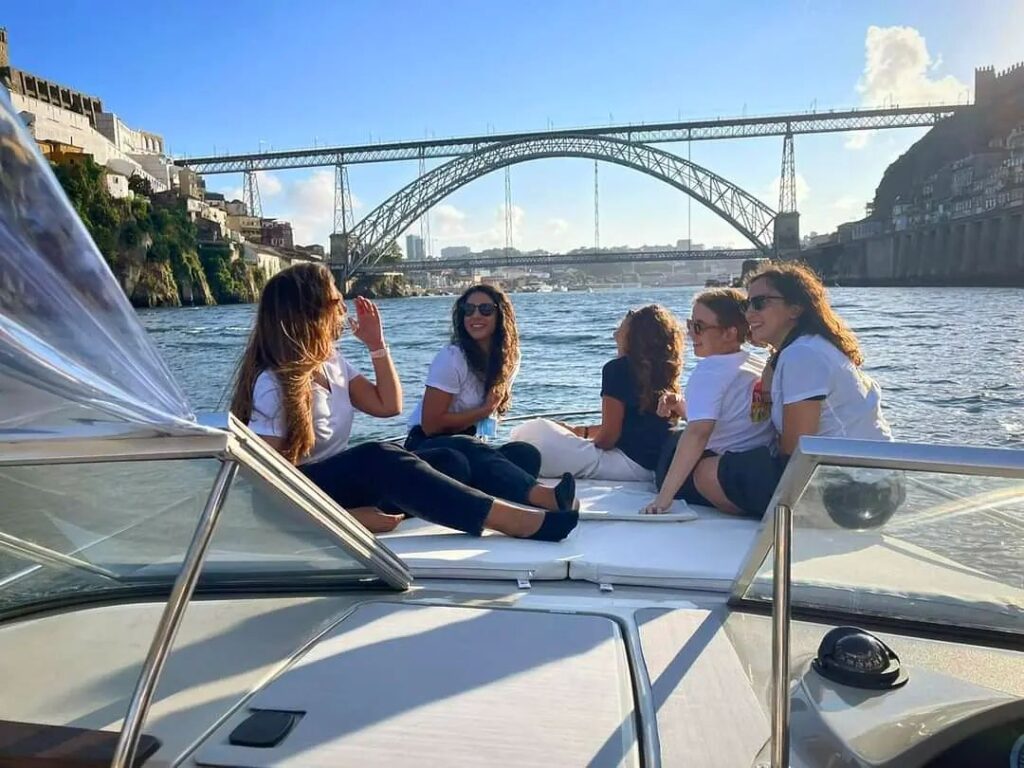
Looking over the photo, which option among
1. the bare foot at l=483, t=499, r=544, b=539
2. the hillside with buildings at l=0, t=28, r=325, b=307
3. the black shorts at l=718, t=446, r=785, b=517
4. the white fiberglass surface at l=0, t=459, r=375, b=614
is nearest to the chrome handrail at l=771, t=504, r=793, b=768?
the white fiberglass surface at l=0, t=459, r=375, b=614

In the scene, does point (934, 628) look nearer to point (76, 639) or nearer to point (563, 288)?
point (76, 639)

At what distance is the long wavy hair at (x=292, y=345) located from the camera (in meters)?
1.23

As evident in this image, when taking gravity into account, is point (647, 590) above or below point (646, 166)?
below

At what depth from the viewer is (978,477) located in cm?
54

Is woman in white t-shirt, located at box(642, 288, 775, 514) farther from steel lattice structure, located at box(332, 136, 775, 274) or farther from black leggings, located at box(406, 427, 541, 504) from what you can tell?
steel lattice structure, located at box(332, 136, 775, 274)

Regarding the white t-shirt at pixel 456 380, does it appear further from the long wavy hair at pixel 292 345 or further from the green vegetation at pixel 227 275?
the green vegetation at pixel 227 275

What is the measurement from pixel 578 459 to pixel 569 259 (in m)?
26.5

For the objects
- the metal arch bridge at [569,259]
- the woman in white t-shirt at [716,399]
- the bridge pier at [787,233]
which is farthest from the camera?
the bridge pier at [787,233]

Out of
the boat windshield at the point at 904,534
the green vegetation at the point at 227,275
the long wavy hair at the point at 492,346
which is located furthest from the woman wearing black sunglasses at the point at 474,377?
the green vegetation at the point at 227,275

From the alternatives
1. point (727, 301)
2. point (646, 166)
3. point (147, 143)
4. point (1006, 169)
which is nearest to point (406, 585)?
point (727, 301)

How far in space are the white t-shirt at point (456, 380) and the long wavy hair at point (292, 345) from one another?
339mm

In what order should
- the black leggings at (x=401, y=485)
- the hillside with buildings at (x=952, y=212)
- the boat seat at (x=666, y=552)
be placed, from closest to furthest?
the boat seat at (x=666, y=552)
the black leggings at (x=401, y=485)
the hillside with buildings at (x=952, y=212)

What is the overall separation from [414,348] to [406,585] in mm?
9605

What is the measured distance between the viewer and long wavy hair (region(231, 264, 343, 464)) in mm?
1231
